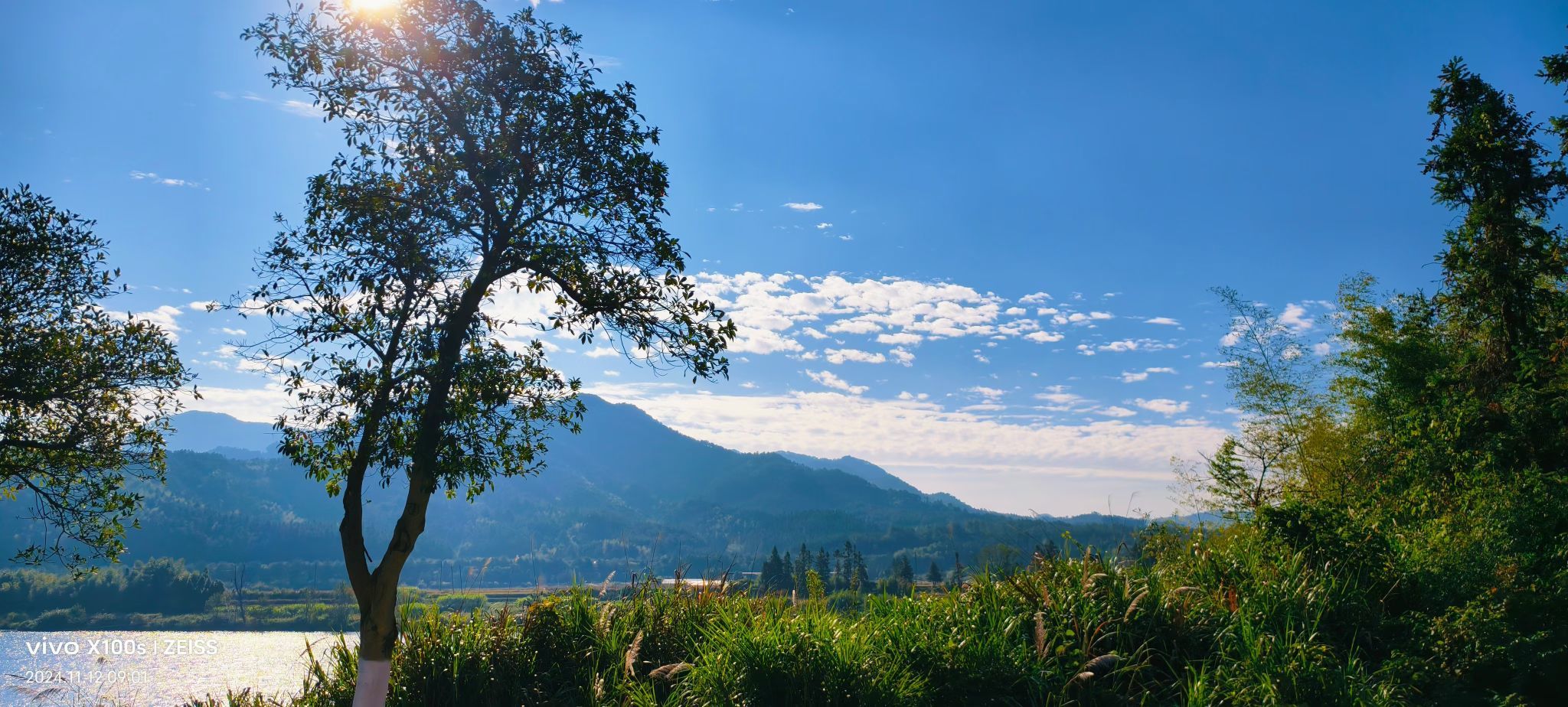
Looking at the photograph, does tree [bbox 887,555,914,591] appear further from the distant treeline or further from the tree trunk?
the distant treeline

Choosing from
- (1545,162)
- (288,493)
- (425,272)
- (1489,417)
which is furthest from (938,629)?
(288,493)

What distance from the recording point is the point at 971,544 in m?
140

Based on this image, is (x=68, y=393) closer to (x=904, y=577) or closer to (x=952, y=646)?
(x=952, y=646)

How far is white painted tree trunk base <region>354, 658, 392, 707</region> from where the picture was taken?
6.22m

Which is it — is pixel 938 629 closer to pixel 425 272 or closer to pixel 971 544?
pixel 425 272

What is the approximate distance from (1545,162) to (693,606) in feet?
46.8

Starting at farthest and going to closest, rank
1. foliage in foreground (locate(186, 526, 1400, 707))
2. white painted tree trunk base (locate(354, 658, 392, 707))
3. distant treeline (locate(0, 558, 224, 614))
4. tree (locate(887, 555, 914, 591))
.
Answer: distant treeline (locate(0, 558, 224, 614)) → tree (locate(887, 555, 914, 591)) → white painted tree trunk base (locate(354, 658, 392, 707)) → foliage in foreground (locate(186, 526, 1400, 707))

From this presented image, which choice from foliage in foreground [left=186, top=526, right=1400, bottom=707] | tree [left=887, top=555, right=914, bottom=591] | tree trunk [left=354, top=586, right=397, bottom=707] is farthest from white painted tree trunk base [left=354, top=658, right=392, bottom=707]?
tree [left=887, top=555, right=914, bottom=591]

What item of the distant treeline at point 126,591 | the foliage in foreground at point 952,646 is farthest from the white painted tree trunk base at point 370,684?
the distant treeline at point 126,591

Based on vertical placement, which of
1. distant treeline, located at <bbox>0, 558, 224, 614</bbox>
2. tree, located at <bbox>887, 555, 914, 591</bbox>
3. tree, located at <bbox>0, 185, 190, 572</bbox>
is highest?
tree, located at <bbox>0, 185, 190, 572</bbox>

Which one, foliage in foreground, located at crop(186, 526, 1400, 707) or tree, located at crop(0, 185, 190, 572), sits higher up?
tree, located at crop(0, 185, 190, 572)

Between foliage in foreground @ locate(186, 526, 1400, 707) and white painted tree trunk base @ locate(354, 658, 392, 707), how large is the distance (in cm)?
70

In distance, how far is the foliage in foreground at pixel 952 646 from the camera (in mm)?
5605

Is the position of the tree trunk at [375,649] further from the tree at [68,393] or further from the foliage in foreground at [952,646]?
the tree at [68,393]
